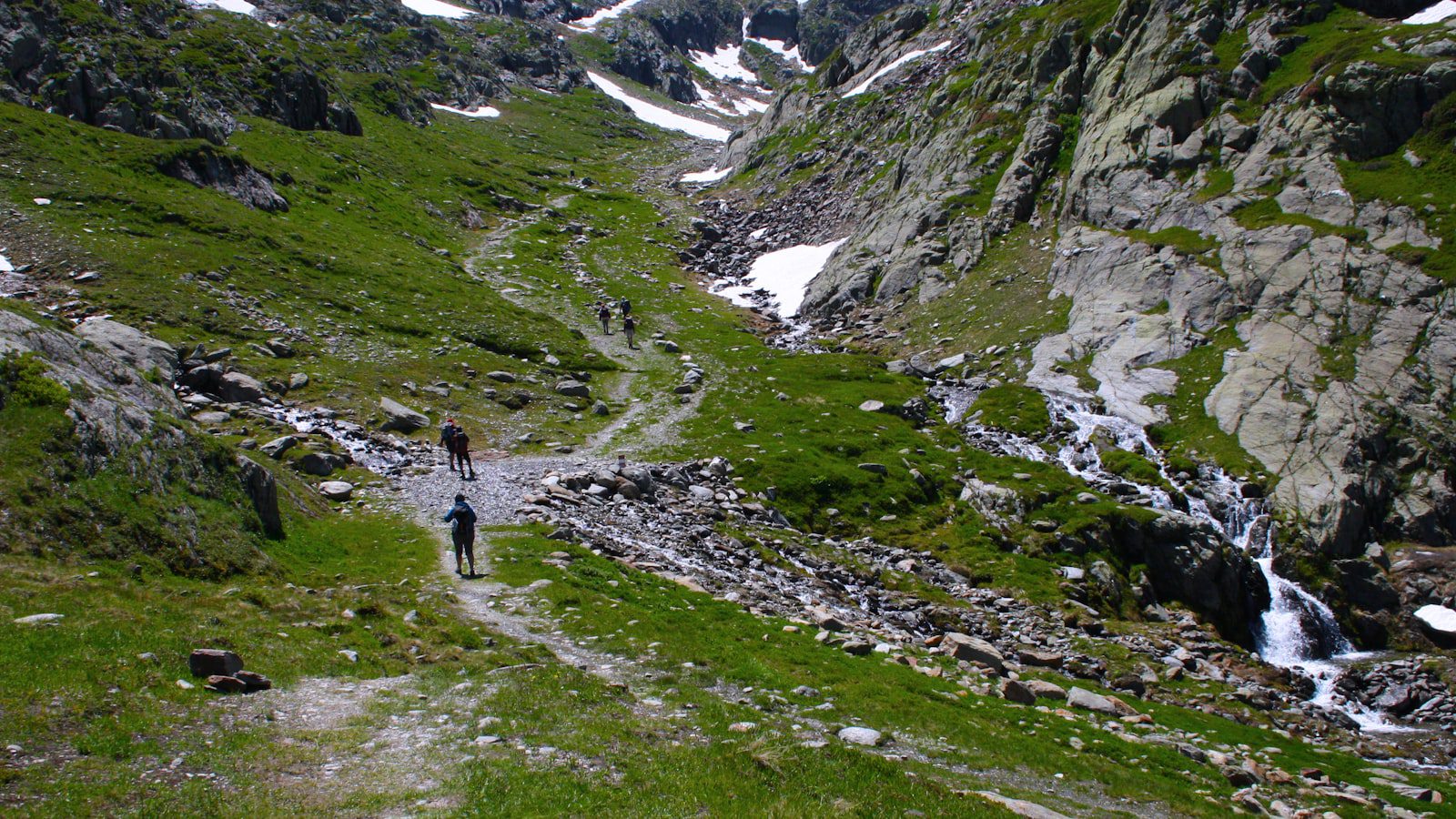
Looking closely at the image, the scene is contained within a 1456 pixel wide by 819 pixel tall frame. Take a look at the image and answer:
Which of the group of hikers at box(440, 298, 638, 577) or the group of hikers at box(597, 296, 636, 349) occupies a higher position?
the group of hikers at box(597, 296, 636, 349)

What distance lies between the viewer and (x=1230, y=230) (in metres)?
52.8

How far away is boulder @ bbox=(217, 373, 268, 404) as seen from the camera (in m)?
37.4

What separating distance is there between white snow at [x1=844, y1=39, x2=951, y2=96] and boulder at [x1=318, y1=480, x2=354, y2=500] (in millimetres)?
116894

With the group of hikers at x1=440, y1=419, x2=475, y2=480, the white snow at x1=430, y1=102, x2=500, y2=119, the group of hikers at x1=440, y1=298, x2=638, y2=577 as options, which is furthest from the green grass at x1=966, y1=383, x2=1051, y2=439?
the white snow at x1=430, y1=102, x2=500, y2=119

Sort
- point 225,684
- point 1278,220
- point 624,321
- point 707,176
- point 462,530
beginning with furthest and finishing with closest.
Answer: point 707,176 < point 624,321 < point 1278,220 < point 462,530 < point 225,684

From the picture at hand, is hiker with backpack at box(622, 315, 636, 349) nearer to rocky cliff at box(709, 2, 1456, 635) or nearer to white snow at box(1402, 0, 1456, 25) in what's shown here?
rocky cliff at box(709, 2, 1456, 635)

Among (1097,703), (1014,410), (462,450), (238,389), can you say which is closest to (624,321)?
(238,389)

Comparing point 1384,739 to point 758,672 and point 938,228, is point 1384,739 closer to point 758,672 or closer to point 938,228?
point 758,672

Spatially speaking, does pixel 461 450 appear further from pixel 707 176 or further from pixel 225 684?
pixel 707 176

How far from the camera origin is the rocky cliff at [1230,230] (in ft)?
129

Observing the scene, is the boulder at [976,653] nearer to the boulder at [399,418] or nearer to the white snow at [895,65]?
the boulder at [399,418]

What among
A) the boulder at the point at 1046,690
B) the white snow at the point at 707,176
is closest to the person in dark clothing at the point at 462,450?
the boulder at the point at 1046,690

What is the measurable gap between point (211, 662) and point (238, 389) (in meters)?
31.0

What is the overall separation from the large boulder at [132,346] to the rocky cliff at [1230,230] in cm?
5316
